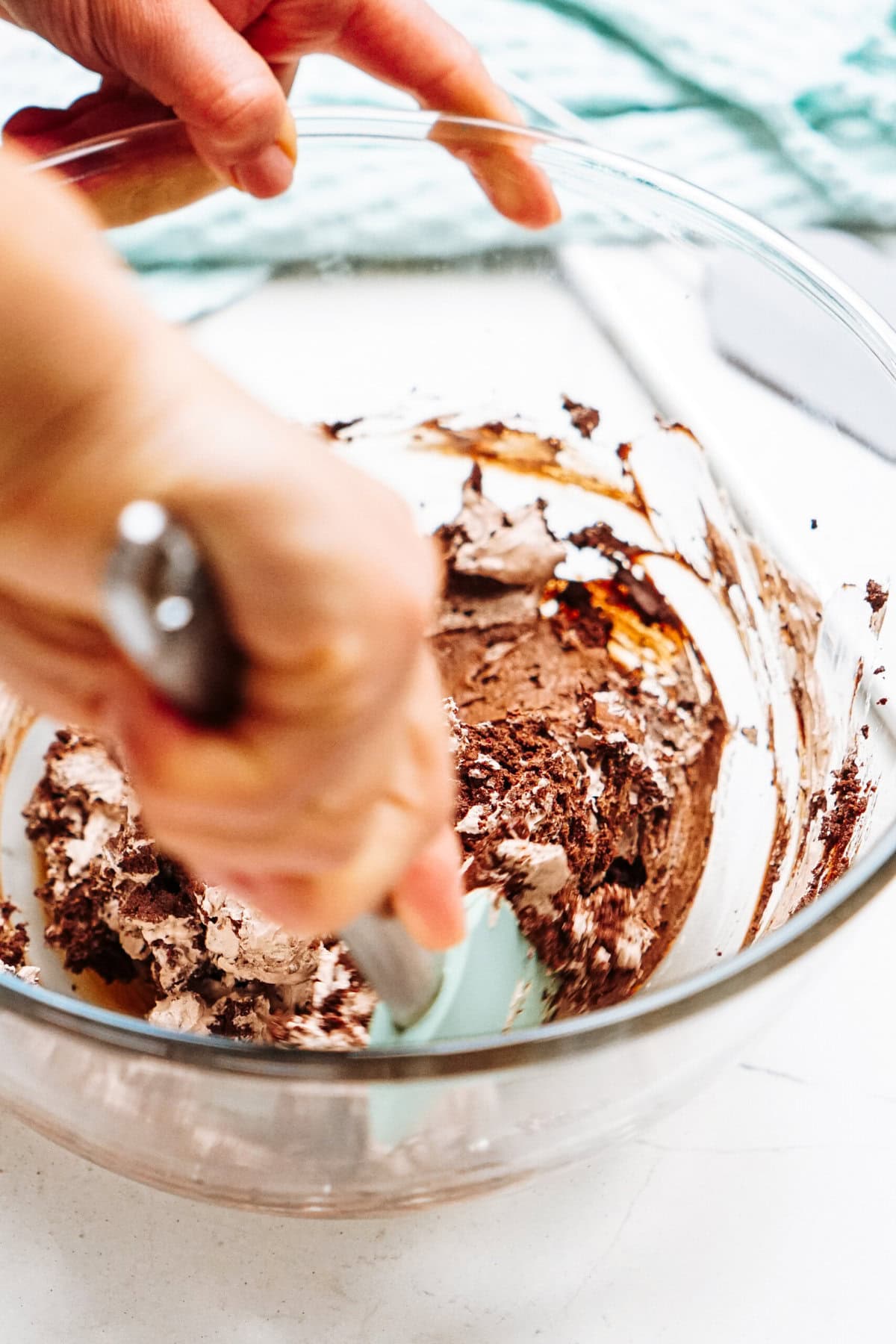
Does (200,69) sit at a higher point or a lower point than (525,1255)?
higher

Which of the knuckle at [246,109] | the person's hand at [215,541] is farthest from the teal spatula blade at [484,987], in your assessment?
the knuckle at [246,109]

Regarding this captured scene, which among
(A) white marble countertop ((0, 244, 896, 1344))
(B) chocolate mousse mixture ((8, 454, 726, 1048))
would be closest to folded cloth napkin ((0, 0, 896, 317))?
(B) chocolate mousse mixture ((8, 454, 726, 1048))

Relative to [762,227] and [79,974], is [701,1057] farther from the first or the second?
[762,227]

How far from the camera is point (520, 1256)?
1.89 ft

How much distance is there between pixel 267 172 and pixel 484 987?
0.55 meters

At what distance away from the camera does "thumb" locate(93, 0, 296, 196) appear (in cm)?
67

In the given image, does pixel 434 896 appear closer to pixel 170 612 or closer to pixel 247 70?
pixel 170 612

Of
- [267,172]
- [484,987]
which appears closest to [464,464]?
[267,172]

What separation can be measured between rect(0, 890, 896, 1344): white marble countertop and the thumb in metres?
0.60

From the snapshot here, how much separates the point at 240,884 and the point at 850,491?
0.47 meters

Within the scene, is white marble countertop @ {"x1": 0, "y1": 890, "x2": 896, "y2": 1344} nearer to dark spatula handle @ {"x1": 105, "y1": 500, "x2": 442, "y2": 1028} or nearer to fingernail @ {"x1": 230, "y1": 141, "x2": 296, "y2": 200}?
dark spatula handle @ {"x1": 105, "y1": 500, "x2": 442, "y2": 1028}

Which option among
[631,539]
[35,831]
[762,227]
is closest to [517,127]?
[762,227]

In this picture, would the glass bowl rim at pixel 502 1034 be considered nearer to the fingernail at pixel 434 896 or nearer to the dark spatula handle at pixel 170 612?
the fingernail at pixel 434 896

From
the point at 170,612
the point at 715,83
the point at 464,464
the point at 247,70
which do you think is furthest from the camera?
the point at 715,83
